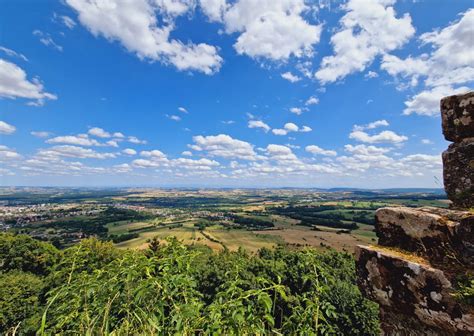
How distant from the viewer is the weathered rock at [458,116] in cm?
364

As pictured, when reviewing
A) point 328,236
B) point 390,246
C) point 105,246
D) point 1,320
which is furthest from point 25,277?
point 328,236

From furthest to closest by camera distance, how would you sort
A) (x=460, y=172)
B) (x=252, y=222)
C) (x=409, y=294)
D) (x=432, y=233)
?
(x=252, y=222) < (x=460, y=172) < (x=432, y=233) < (x=409, y=294)

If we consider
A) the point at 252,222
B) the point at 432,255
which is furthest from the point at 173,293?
the point at 252,222

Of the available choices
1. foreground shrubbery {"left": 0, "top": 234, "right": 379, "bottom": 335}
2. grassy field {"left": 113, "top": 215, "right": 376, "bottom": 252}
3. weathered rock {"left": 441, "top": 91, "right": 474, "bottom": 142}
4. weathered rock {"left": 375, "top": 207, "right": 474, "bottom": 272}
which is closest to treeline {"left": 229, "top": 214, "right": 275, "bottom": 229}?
grassy field {"left": 113, "top": 215, "right": 376, "bottom": 252}

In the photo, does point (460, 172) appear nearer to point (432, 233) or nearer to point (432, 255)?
point (432, 233)

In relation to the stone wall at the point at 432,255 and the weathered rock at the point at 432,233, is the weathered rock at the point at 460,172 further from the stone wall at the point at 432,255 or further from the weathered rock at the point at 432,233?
the weathered rock at the point at 432,233

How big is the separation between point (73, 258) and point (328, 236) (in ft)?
317

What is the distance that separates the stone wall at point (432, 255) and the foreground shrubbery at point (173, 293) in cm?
75

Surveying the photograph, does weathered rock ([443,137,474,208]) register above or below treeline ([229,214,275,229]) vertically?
above

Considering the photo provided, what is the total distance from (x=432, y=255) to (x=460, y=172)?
1.41 metres

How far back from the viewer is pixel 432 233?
3.26m

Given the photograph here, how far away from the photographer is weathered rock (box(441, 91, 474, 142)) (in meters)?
3.64

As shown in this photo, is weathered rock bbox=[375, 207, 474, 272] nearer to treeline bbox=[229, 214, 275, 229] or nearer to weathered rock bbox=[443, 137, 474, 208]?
weathered rock bbox=[443, 137, 474, 208]

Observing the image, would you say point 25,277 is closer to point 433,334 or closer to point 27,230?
point 433,334
